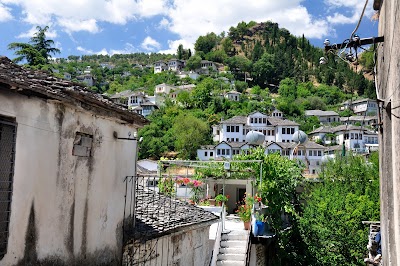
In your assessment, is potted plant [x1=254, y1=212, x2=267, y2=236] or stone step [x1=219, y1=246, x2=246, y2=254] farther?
potted plant [x1=254, y1=212, x2=267, y2=236]

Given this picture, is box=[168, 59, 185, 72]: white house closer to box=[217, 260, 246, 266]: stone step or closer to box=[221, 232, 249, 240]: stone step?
box=[221, 232, 249, 240]: stone step

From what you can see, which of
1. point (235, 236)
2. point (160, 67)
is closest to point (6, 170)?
point (235, 236)

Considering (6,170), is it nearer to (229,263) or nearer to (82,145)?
(82,145)

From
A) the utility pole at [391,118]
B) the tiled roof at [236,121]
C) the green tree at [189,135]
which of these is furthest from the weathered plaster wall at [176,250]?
the tiled roof at [236,121]

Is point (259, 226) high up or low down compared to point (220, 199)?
down

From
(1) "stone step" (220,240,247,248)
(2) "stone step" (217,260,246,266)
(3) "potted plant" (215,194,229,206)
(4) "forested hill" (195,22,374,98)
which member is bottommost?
(2) "stone step" (217,260,246,266)

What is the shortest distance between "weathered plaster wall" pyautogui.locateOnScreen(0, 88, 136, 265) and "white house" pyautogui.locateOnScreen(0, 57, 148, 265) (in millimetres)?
15

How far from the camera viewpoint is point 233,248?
1912cm

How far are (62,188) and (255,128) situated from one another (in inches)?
3224

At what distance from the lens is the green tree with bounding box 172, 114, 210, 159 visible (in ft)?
268

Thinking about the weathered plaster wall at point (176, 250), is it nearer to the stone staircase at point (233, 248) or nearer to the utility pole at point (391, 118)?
the stone staircase at point (233, 248)

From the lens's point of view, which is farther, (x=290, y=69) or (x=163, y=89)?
(x=290, y=69)

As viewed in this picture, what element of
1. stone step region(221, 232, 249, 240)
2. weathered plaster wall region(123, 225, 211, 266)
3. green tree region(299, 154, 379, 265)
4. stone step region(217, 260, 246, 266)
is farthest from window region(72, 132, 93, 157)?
green tree region(299, 154, 379, 265)

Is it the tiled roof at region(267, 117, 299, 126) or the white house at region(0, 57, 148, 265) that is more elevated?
the tiled roof at region(267, 117, 299, 126)
